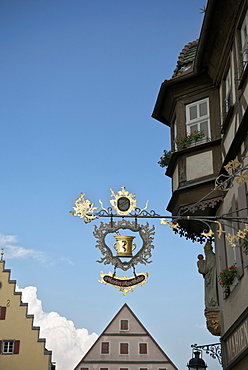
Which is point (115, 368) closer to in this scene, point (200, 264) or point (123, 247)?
point (200, 264)

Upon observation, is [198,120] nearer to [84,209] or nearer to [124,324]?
[84,209]

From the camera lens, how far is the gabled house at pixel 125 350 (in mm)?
36250

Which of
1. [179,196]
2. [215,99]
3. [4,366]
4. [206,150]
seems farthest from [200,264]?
[4,366]

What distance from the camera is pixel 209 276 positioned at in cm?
1452

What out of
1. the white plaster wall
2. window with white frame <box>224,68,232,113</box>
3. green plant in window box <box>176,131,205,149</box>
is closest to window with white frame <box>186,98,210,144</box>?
green plant in window box <box>176,131,205,149</box>

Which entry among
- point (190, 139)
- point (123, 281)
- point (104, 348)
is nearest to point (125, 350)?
point (104, 348)

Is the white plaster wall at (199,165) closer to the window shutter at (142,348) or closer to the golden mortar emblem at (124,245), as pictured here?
the golden mortar emblem at (124,245)

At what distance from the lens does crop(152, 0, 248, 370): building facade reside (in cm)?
1198

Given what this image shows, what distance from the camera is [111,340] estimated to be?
37219mm

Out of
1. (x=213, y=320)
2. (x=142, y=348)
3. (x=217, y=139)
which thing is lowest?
(x=213, y=320)

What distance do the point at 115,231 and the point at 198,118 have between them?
618 cm

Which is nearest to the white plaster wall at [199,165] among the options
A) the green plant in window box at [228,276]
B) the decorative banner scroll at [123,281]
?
the green plant in window box at [228,276]

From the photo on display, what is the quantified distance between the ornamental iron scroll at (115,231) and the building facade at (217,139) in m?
1.51

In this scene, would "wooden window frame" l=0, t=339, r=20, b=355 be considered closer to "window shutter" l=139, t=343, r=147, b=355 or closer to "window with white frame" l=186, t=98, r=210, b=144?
"window shutter" l=139, t=343, r=147, b=355
